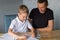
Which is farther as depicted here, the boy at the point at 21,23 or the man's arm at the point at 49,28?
the man's arm at the point at 49,28

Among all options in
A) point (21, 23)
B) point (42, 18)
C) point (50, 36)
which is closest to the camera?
point (50, 36)

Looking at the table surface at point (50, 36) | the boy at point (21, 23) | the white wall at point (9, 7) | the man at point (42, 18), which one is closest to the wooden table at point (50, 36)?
the table surface at point (50, 36)

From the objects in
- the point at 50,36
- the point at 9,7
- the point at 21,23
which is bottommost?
the point at 50,36

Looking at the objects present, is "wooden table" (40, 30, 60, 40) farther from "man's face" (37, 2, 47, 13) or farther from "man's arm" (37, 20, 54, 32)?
"man's face" (37, 2, 47, 13)

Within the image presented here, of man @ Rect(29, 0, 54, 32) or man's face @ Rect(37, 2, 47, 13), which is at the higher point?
man's face @ Rect(37, 2, 47, 13)

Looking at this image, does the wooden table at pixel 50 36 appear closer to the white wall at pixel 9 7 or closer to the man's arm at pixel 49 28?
the man's arm at pixel 49 28

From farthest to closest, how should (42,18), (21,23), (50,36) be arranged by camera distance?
(42,18) < (21,23) < (50,36)

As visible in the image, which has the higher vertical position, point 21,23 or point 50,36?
point 21,23

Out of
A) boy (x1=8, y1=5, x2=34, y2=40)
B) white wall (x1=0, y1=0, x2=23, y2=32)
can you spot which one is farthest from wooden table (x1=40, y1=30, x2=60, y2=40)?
white wall (x1=0, y1=0, x2=23, y2=32)

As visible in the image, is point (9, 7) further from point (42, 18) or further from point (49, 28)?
point (49, 28)

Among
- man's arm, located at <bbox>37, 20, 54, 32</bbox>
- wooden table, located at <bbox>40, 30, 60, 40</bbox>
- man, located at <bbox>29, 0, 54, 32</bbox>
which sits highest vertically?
man, located at <bbox>29, 0, 54, 32</bbox>

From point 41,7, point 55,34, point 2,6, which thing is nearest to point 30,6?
point 2,6

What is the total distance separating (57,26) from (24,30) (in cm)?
99

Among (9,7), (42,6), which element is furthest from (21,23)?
(9,7)
